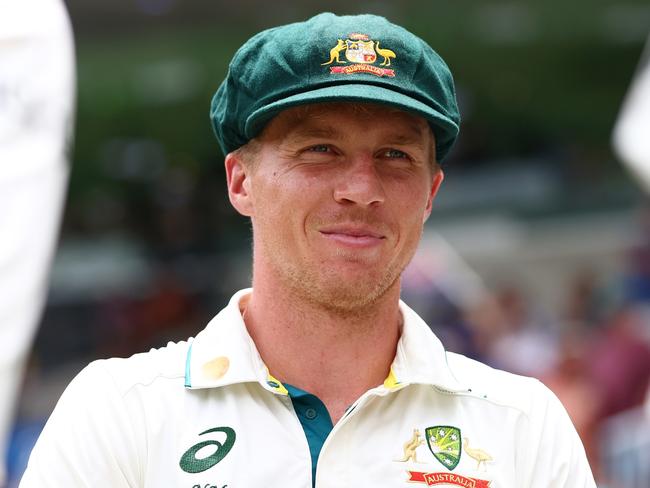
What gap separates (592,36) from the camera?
14.9 metres

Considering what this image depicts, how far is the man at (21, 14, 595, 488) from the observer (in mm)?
2254

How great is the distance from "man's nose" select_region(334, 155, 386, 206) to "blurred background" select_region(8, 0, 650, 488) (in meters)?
5.55

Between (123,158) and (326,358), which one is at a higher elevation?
(326,358)

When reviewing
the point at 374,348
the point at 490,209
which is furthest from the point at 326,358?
the point at 490,209

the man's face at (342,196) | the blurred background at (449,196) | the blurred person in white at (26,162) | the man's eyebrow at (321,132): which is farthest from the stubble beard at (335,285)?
the blurred background at (449,196)

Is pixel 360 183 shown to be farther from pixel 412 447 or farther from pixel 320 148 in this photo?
pixel 412 447

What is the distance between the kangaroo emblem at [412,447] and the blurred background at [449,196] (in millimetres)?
5422

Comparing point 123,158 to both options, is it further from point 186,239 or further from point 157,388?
point 157,388

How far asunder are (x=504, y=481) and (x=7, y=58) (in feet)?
5.81

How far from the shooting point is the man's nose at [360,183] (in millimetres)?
2291

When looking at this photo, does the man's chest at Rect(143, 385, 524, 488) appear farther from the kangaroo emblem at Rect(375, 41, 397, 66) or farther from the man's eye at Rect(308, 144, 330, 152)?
the kangaroo emblem at Rect(375, 41, 397, 66)

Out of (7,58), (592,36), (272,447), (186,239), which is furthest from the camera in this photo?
(592,36)

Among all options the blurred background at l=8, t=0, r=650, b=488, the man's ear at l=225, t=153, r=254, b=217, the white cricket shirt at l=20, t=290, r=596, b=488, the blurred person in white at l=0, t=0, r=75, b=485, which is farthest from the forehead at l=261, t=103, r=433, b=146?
the blurred background at l=8, t=0, r=650, b=488

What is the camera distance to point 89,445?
2.21 metres
